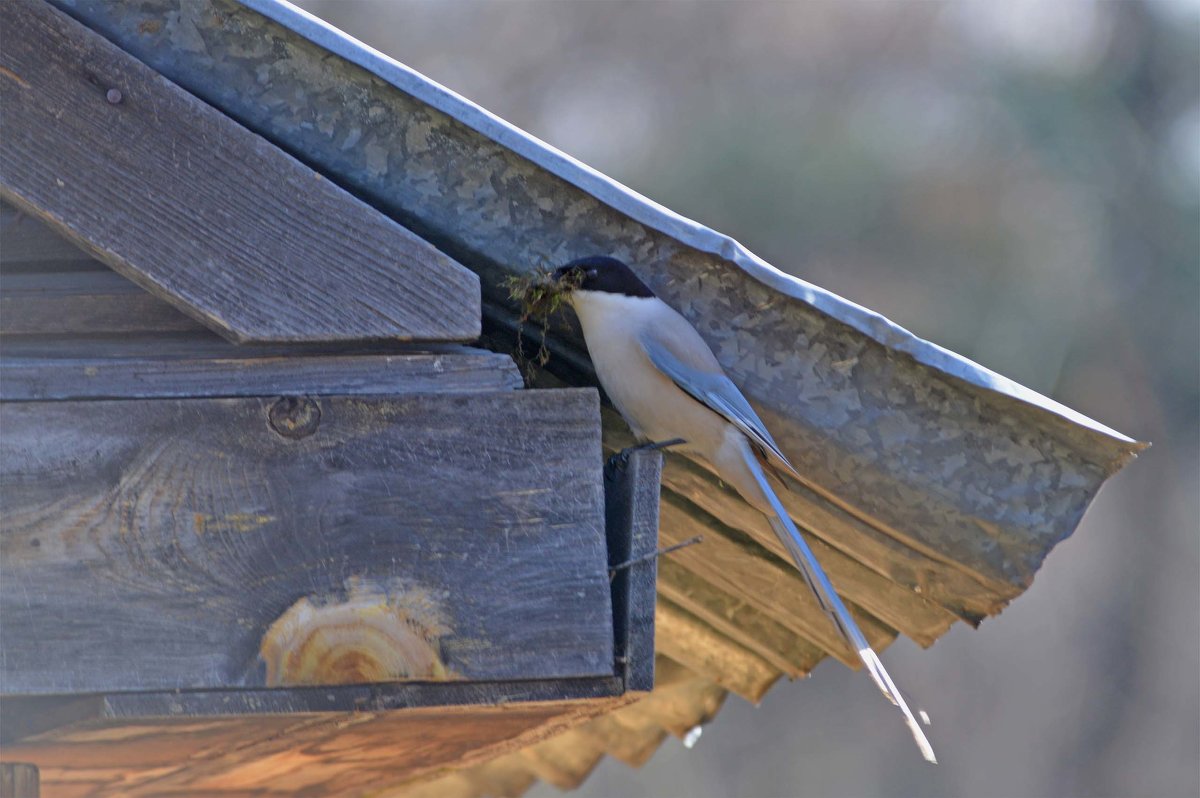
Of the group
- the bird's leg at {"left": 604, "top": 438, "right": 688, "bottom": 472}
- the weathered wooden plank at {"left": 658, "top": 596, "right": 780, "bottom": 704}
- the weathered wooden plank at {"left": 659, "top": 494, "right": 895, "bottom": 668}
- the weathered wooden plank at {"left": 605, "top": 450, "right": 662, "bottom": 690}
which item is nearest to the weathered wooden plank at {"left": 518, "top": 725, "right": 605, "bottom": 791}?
the weathered wooden plank at {"left": 658, "top": 596, "right": 780, "bottom": 704}

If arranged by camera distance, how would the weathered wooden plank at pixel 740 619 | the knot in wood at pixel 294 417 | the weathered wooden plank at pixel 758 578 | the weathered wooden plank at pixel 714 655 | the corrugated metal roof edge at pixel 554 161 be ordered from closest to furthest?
1. the knot in wood at pixel 294 417
2. the corrugated metal roof edge at pixel 554 161
3. the weathered wooden plank at pixel 758 578
4. the weathered wooden plank at pixel 740 619
5. the weathered wooden plank at pixel 714 655

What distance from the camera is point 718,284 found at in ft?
7.70

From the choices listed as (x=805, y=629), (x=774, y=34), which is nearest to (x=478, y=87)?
(x=774, y=34)

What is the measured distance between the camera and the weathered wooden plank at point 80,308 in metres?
2.31

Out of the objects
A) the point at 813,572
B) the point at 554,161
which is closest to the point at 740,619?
the point at 813,572

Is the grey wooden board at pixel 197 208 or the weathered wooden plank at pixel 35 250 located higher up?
the grey wooden board at pixel 197 208

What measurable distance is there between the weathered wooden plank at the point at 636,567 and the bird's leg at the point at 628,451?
6 centimetres

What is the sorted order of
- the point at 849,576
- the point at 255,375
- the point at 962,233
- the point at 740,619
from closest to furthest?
the point at 255,375 → the point at 849,576 → the point at 740,619 → the point at 962,233

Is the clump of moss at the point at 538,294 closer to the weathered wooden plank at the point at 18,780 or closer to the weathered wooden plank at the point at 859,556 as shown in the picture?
the weathered wooden plank at the point at 859,556

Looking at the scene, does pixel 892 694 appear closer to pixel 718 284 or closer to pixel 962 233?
pixel 718 284

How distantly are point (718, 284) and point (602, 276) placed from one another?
22 cm

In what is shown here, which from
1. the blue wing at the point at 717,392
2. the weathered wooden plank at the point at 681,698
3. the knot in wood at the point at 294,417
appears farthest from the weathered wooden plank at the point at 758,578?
the knot in wood at the point at 294,417

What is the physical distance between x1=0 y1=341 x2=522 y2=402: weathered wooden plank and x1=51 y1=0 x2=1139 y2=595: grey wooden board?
0.26m

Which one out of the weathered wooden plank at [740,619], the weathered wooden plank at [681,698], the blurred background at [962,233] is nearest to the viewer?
the weathered wooden plank at [740,619]
